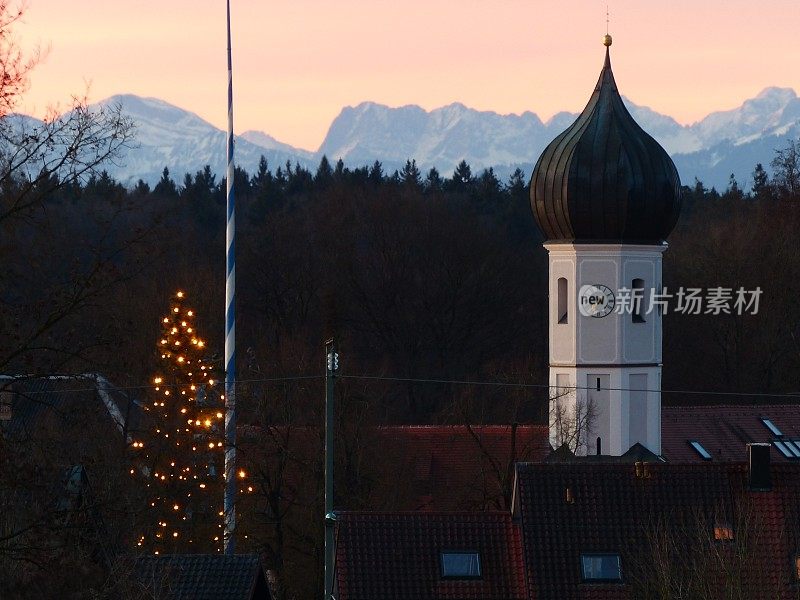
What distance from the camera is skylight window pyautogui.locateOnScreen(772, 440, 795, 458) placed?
44394 millimetres

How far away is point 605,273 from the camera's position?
40.9m

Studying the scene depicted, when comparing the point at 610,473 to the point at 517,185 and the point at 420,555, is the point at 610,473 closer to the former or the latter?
the point at 420,555

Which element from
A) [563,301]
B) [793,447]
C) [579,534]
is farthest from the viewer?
[793,447]

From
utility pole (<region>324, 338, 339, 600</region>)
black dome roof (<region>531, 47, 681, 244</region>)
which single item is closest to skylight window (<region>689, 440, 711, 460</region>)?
black dome roof (<region>531, 47, 681, 244</region>)

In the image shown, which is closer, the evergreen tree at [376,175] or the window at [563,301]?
the window at [563,301]

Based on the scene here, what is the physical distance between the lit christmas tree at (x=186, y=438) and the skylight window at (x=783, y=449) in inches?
620

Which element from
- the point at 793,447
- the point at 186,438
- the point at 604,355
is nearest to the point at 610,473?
the point at 186,438

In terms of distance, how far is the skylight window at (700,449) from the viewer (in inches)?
1699

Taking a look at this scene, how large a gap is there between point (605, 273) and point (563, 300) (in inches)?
49.3

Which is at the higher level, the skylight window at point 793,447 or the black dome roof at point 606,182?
the black dome roof at point 606,182

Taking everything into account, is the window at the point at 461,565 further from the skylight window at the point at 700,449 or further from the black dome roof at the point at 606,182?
the skylight window at the point at 700,449

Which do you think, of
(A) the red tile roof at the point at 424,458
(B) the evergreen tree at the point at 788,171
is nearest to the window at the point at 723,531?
(A) the red tile roof at the point at 424,458

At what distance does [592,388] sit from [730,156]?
124m

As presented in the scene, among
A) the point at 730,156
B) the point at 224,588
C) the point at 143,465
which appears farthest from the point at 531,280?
the point at 730,156
